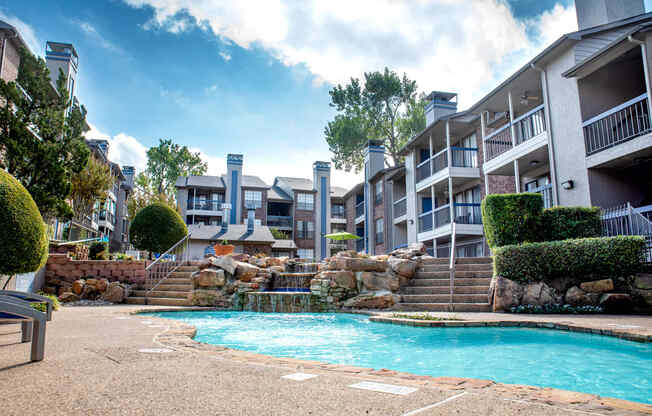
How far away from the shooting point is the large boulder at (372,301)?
1133cm

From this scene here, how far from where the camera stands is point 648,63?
960 cm

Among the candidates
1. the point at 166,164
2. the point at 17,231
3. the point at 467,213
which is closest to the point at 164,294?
the point at 17,231

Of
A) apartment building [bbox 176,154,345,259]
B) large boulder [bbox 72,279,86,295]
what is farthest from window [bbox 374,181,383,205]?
large boulder [bbox 72,279,86,295]

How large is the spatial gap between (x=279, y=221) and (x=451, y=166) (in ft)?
76.1

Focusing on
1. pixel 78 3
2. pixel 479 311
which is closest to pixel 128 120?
pixel 78 3

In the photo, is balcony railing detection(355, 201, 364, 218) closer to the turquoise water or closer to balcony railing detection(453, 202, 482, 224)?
balcony railing detection(453, 202, 482, 224)

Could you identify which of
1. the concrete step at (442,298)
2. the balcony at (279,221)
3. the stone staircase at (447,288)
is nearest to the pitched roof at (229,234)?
the balcony at (279,221)

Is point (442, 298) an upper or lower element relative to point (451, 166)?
lower

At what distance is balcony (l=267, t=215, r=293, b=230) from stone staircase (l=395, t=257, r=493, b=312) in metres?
26.3

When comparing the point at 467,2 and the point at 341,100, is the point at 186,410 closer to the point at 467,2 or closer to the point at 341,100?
the point at 467,2

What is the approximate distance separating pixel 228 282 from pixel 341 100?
23952 mm

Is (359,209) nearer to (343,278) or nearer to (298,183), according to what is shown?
(298,183)

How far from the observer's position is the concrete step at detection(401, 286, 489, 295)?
34.3ft

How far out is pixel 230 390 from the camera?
249 centimetres
